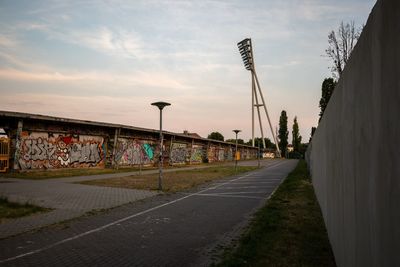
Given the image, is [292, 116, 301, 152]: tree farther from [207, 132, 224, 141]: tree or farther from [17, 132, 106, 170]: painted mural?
[17, 132, 106, 170]: painted mural

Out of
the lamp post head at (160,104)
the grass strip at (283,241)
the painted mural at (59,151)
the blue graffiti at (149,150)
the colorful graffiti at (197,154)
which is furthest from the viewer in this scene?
the colorful graffiti at (197,154)

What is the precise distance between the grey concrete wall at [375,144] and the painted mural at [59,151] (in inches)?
834

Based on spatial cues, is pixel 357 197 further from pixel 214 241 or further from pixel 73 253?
pixel 73 253

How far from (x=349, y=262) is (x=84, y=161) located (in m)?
24.8

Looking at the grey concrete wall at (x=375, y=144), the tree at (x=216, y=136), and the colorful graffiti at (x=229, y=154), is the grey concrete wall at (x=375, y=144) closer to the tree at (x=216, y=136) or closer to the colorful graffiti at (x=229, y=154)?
the colorful graffiti at (x=229, y=154)

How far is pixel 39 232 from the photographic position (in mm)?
7461

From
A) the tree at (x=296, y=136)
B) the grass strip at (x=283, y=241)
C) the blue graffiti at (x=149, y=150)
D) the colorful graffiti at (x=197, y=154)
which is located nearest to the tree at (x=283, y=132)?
the tree at (x=296, y=136)

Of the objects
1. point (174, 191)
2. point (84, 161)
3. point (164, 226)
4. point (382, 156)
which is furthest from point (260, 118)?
point (382, 156)

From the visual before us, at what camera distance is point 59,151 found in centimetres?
2395

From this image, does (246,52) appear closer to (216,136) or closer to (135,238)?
(216,136)

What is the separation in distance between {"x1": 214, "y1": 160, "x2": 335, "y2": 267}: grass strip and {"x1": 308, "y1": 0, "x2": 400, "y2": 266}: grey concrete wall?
1.77m

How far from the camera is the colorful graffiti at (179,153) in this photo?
42.1m

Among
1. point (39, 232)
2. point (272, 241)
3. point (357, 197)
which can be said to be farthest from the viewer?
point (39, 232)

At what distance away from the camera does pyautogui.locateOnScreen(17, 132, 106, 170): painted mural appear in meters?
21.5
